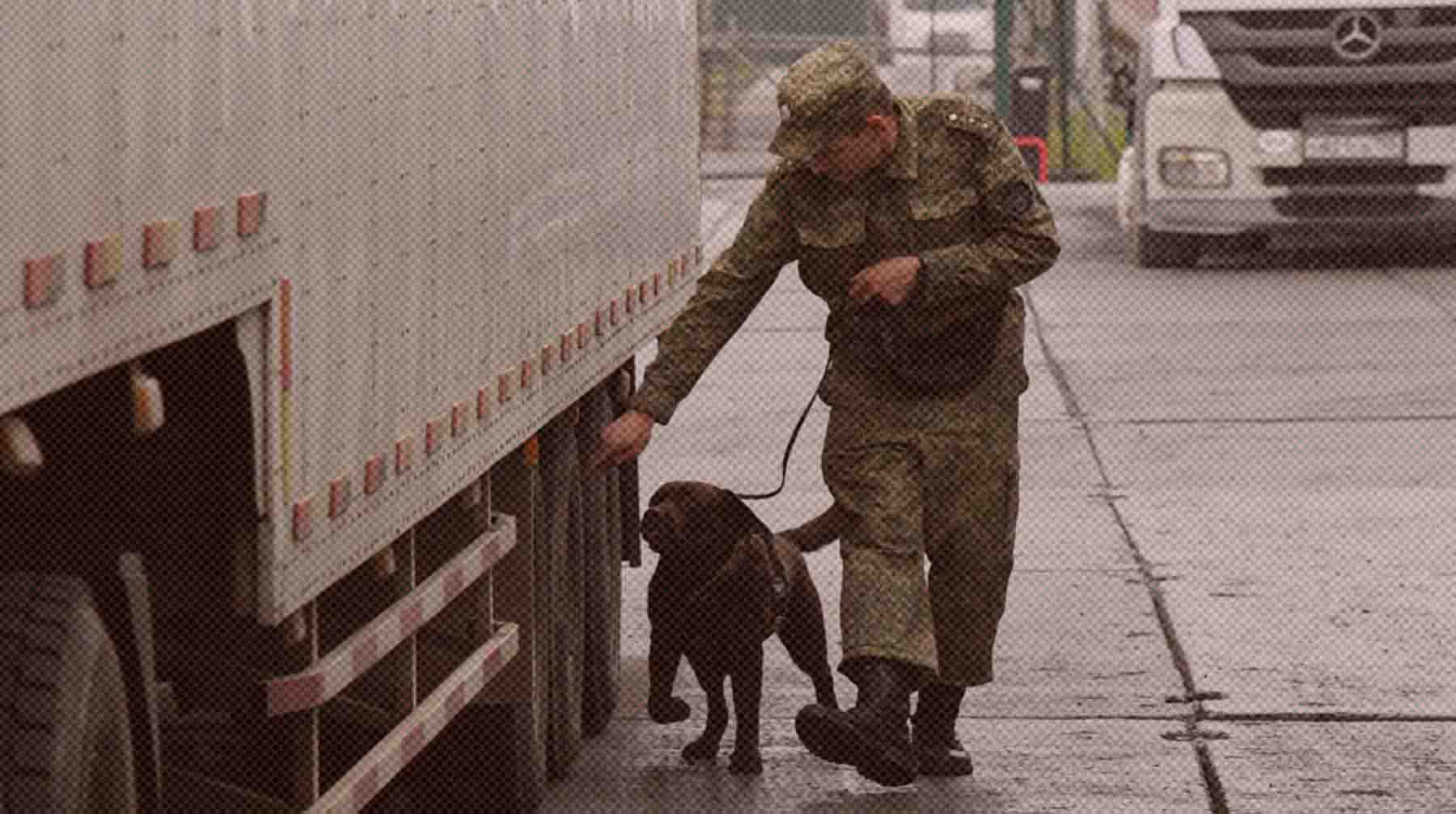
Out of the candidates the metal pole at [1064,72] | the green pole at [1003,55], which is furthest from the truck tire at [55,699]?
the metal pole at [1064,72]

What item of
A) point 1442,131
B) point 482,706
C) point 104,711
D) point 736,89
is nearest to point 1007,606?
point 482,706

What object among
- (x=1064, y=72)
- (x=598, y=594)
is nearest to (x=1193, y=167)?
(x=1064, y=72)

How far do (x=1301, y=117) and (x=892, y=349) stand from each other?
53.6ft

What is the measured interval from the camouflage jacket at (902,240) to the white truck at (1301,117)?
15.8 m

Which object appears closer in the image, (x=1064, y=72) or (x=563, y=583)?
(x=563, y=583)

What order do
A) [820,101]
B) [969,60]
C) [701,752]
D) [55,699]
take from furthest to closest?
[969,60] → [701,752] → [820,101] → [55,699]

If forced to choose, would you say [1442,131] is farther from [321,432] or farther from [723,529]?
[321,432]

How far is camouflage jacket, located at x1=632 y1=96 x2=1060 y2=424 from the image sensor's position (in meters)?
8.70

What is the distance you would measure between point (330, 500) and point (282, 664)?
0.31 meters

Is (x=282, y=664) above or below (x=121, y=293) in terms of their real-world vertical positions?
below

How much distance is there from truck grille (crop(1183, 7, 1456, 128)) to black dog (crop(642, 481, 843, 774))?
15792 mm

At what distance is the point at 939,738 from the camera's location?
9375mm

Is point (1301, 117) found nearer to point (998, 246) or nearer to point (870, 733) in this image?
point (998, 246)

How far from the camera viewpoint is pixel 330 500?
6.11 meters
